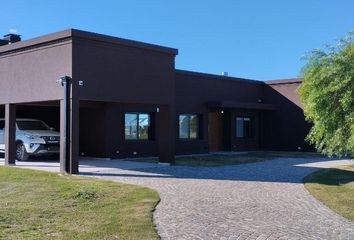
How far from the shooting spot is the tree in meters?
12.2

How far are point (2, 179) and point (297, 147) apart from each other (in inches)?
818

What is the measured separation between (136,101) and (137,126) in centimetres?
580

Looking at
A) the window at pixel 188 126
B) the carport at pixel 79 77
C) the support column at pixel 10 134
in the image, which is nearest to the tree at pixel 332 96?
the carport at pixel 79 77

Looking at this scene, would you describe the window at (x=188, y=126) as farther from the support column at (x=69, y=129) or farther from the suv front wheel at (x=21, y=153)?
the support column at (x=69, y=129)

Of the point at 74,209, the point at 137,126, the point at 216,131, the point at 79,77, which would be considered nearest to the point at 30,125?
the point at 137,126

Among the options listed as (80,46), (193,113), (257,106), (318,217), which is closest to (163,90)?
(80,46)

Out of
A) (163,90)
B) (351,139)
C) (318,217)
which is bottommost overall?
(318,217)

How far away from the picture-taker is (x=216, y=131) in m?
30.1

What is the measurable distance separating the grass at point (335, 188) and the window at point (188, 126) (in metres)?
9.33

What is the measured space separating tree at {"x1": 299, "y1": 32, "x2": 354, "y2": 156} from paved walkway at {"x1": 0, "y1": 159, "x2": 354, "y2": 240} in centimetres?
150

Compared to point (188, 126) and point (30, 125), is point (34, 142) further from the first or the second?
point (188, 126)

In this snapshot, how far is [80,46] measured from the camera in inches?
626

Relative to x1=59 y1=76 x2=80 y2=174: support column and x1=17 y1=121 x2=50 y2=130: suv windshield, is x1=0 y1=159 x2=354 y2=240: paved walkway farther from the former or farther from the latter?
x1=17 y1=121 x2=50 y2=130: suv windshield

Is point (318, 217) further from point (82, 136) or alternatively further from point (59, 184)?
point (82, 136)
